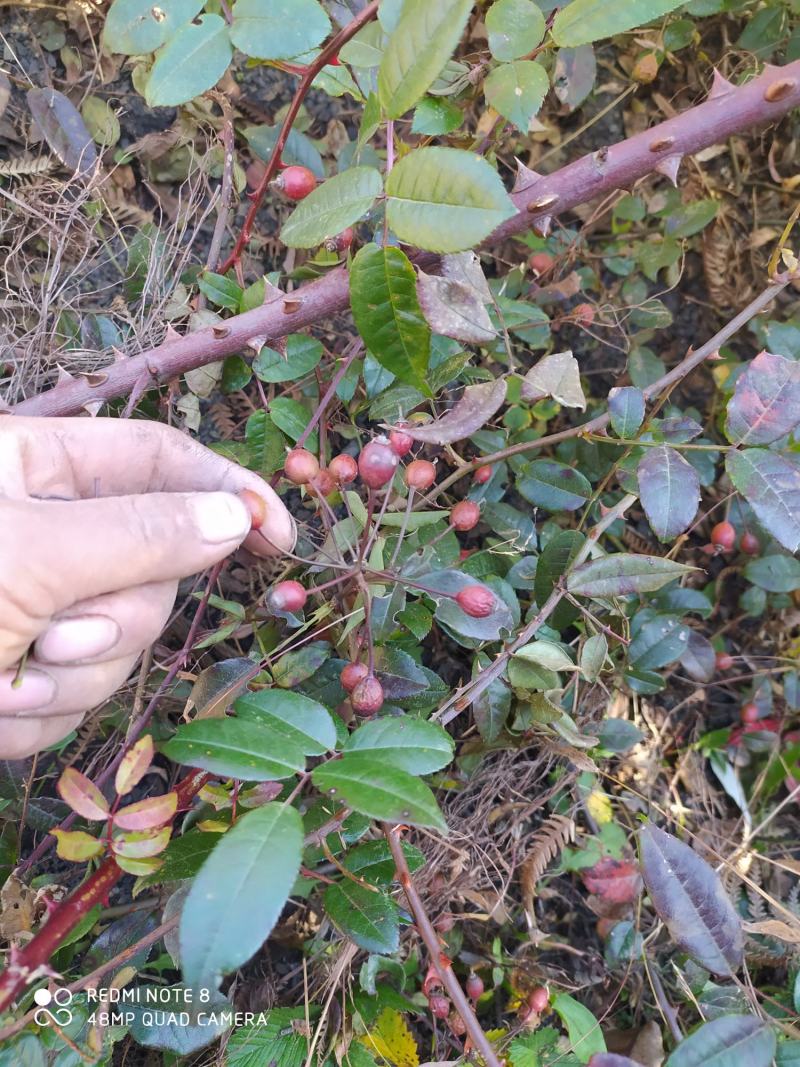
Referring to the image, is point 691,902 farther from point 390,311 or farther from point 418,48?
point 418,48

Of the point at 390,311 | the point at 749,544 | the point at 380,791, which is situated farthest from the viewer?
the point at 749,544

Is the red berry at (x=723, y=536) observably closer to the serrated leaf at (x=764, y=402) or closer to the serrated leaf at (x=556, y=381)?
the serrated leaf at (x=764, y=402)

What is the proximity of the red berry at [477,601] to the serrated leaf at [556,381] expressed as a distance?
335mm

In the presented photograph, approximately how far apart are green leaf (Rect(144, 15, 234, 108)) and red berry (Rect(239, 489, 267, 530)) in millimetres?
576

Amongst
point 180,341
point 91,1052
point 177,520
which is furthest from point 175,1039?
point 180,341

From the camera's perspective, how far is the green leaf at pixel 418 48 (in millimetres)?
879

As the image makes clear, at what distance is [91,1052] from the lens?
1085 mm

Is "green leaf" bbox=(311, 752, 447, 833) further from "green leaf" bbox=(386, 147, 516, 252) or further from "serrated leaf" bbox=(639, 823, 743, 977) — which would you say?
"green leaf" bbox=(386, 147, 516, 252)

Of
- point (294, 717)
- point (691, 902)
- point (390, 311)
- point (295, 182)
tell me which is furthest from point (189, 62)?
point (691, 902)

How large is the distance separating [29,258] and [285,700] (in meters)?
1.31

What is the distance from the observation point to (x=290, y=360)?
1406 millimetres

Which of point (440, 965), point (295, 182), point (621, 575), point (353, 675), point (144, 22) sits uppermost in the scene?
point (144, 22)

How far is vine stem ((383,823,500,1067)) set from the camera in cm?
105

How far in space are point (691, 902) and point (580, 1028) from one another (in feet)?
1.61
